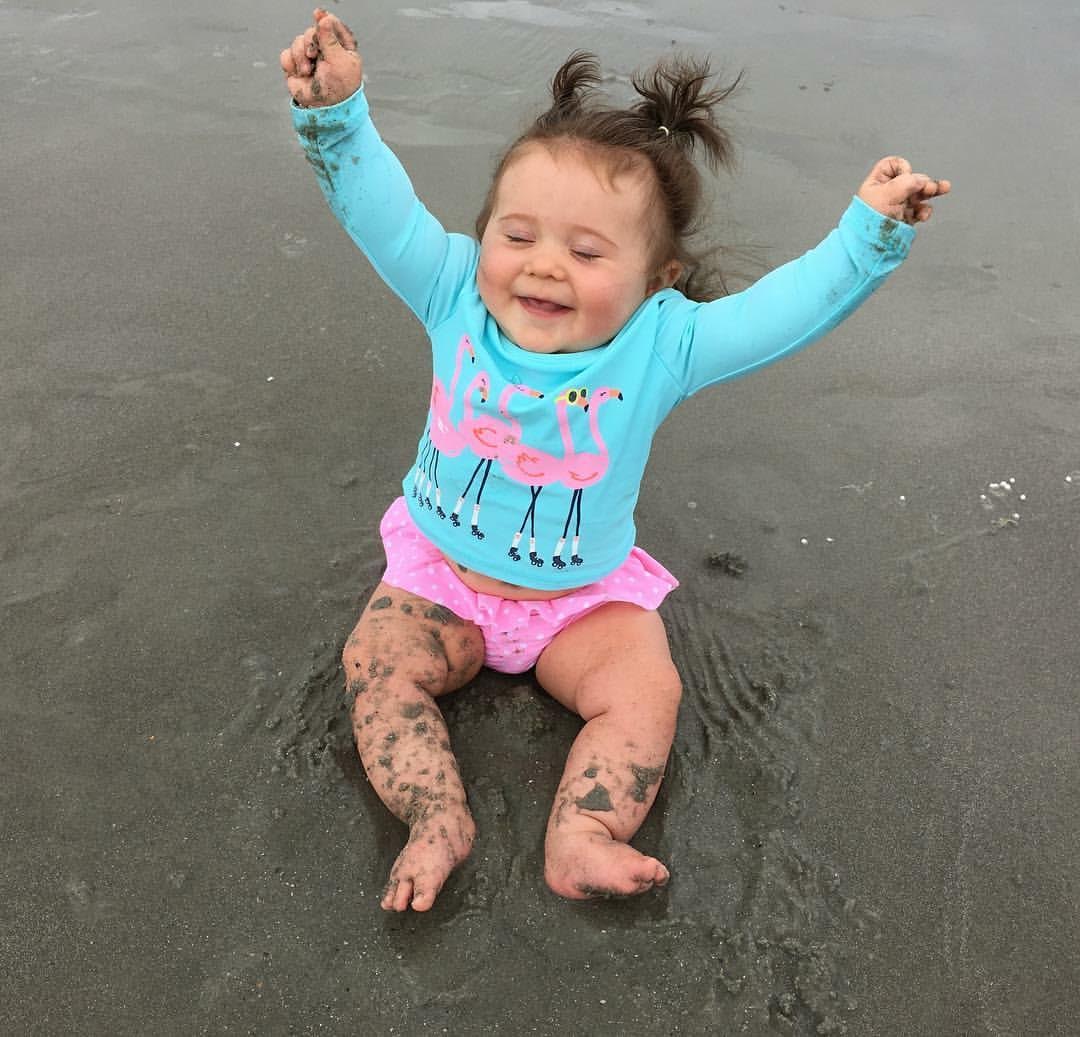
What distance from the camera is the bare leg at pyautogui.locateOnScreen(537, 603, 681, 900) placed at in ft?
5.46

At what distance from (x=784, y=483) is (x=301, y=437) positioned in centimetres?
127

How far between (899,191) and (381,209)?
853 millimetres

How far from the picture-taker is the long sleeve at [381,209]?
163 cm

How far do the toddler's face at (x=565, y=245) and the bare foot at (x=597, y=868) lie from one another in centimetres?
88

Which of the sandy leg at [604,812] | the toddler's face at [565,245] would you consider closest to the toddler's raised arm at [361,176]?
the toddler's face at [565,245]

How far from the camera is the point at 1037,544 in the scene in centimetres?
249

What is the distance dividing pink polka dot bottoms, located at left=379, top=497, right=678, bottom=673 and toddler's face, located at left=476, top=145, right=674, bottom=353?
1.80 ft

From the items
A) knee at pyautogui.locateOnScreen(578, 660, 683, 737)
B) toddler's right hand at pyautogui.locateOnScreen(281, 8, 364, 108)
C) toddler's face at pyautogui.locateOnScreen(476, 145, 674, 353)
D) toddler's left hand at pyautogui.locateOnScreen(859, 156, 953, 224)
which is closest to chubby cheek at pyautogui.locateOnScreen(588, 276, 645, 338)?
toddler's face at pyautogui.locateOnScreen(476, 145, 674, 353)

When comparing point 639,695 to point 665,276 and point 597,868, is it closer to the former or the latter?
point 597,868

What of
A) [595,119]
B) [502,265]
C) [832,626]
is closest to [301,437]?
[502,265]

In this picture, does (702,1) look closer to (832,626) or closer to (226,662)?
(832,626)

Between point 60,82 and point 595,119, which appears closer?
point 595,119

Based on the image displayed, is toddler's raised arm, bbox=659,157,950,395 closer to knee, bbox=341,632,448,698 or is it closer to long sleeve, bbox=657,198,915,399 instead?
long sleeve, bbox=657,198,915,399

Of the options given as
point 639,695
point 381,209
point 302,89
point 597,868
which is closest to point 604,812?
point 597,868
